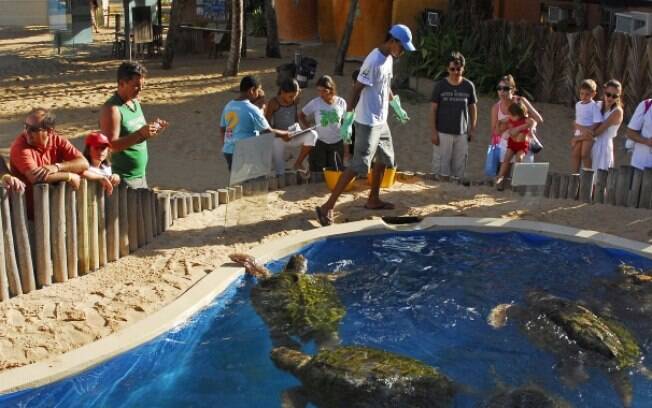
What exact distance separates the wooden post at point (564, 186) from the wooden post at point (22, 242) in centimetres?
527

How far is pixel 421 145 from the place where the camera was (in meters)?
12.5

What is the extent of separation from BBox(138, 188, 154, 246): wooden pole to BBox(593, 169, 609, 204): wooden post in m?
4.39

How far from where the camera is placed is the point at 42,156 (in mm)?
6375

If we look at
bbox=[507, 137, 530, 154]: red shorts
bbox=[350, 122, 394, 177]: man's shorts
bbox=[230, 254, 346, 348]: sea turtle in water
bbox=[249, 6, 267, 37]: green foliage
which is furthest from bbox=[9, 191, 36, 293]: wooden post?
bbox=[249, 6, 267, 37]: green foliage

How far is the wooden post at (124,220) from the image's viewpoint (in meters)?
6.91

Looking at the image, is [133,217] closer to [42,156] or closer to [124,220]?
[124,220]

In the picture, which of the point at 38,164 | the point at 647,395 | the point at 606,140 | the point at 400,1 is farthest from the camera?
the point at 400,1

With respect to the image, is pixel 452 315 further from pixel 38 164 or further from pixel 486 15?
pixel 486 15

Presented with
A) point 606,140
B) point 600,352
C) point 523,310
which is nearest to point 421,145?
point 606,140

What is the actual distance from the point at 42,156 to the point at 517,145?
489cm

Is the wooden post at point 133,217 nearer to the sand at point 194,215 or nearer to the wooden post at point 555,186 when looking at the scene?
the sand at point 194,215

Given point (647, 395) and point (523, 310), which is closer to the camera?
point (647, 395)

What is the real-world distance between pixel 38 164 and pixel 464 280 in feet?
11.3

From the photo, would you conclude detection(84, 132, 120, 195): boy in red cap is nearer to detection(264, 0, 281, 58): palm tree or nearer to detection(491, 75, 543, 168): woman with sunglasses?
detection(491, 75, 543, 168): woman with sunglasses
